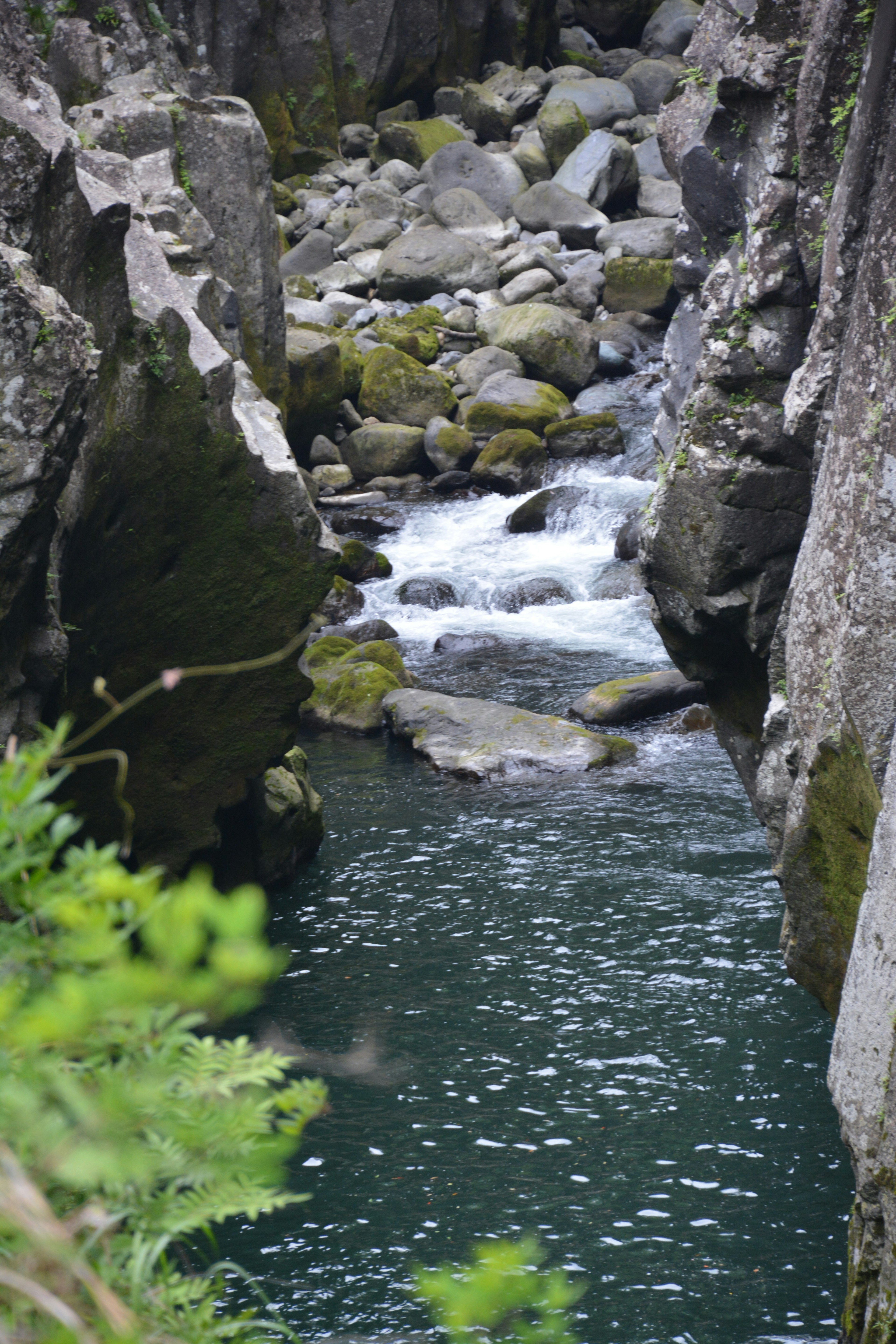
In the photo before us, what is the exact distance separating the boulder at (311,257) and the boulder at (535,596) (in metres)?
15.2

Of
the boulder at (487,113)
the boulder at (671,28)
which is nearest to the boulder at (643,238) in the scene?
the boulder at (487,113)

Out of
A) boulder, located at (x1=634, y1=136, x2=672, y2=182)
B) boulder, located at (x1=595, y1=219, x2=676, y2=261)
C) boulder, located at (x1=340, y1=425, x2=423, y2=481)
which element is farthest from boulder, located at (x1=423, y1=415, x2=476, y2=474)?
boulder, located at (x1=634, y1=136, x2=672, y2=182)

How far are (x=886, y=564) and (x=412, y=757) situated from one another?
8245 mm

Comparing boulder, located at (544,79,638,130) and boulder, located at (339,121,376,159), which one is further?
boulder, located at (339,121,376,159)

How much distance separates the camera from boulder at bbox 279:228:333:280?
96.5ft

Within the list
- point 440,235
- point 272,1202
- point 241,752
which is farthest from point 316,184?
point 272,1202

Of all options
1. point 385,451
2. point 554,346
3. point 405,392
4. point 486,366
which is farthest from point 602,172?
point 385,451

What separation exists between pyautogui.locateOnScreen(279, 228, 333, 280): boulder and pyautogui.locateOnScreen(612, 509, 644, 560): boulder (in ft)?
48.9

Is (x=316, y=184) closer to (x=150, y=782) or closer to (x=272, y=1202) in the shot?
(x=150, y=782)

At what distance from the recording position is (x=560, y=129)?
3244 cm

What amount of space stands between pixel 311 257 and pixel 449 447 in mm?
10899

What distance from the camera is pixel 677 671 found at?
13.9m

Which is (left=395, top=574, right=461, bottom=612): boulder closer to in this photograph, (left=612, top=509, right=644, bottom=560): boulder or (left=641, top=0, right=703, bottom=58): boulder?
(left=612, top=509, right=644, bottom=560): boulder

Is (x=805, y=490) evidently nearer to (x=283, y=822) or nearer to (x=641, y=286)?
(x=283, y=822)
